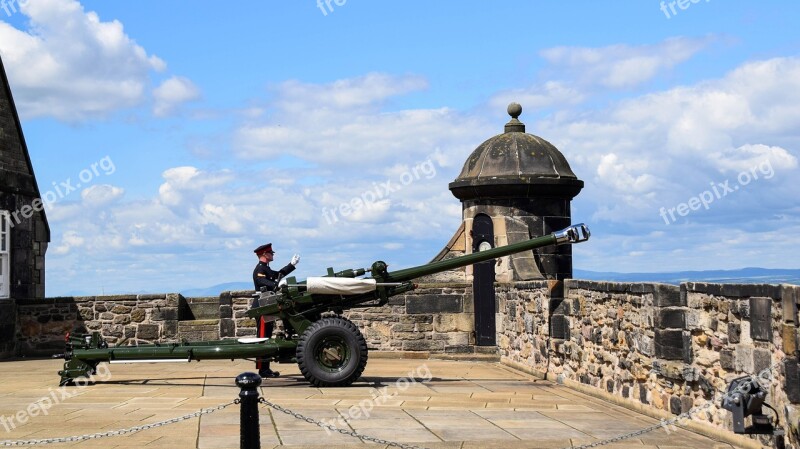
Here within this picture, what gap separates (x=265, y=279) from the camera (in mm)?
12633

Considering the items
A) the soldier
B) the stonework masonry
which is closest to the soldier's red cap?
the soldier

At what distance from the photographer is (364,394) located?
35.3ft

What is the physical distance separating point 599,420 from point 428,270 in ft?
11.6

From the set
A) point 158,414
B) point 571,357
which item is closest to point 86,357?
point 158,414

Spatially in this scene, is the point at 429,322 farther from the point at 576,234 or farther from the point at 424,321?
the point at 576,234

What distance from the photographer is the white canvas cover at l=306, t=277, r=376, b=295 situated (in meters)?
11.5

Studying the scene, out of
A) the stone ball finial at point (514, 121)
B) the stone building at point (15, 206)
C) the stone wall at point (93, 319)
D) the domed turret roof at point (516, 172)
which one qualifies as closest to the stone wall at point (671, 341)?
the domed turret roof at point (516, 172)

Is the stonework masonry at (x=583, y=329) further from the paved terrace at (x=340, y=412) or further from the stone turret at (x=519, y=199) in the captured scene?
the stone turret at (x=519, y=199)

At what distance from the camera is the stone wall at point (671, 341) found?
7172 millimetres

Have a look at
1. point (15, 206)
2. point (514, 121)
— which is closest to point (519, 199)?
point (514, 121)

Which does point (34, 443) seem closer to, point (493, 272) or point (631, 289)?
point (631, 289)

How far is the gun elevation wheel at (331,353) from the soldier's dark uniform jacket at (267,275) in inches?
51.8

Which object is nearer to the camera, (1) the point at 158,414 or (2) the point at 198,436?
(2) the point at 198,436

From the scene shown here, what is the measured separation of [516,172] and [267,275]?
558 centimetres
